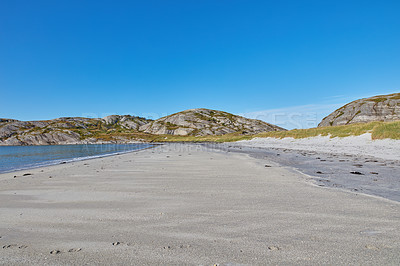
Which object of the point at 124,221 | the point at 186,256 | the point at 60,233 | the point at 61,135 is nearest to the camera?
the point at 186,256

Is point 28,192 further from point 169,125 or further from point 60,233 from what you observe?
point 169,125

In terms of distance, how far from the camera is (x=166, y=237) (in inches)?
136

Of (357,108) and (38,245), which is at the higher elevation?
(357,108)

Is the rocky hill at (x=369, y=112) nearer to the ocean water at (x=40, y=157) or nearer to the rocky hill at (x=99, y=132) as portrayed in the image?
the rocky hill at (x=99, y=132)

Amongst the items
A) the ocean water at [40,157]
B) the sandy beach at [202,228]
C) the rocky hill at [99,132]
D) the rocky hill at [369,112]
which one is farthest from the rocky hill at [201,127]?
the sandy beach at [202,228]

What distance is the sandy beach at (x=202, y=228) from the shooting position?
2.81 meters

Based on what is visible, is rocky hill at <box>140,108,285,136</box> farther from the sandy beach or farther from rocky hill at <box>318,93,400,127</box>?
the sandy beach

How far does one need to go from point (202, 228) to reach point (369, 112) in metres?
114

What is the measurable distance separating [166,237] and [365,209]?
4.27 metres

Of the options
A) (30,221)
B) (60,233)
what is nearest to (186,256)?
(60,233)

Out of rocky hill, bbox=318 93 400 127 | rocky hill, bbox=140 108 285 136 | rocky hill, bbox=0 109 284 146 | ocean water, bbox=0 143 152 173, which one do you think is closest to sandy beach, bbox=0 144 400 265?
ocean water, bbox=0 143 152 173

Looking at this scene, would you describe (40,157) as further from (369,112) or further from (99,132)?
(99,132)

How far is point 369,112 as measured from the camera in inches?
3558

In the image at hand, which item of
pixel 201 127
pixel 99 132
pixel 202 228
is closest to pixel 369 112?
pixel 202 228
